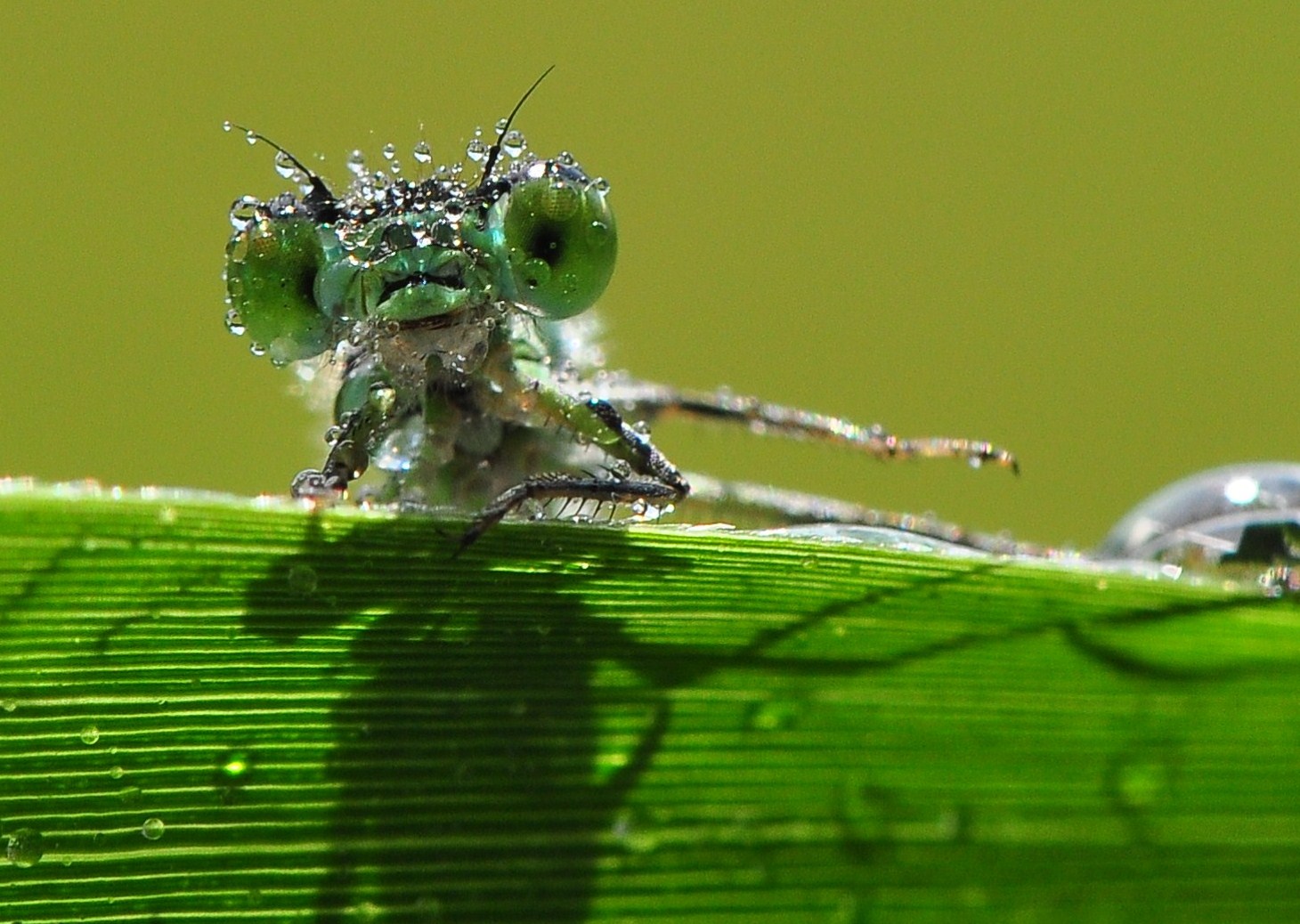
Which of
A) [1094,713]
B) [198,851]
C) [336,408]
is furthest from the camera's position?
[336,408]

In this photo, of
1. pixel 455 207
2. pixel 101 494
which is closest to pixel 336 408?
pixel 455 207

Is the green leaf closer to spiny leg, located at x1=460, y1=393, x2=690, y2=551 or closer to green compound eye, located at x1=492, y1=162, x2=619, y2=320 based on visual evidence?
spiny leg, located at x1=460, y1=393, x2=690, y2=551

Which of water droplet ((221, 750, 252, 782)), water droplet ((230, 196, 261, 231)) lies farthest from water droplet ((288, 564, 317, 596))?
water droplet ((230, 196, 261, 231))

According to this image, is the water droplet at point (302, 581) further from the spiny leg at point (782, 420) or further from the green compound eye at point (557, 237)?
the spiny leg at point (782, 420)

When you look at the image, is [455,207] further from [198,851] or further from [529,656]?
[198,851]

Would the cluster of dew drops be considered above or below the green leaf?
above

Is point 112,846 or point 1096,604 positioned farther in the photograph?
point 1096,604
